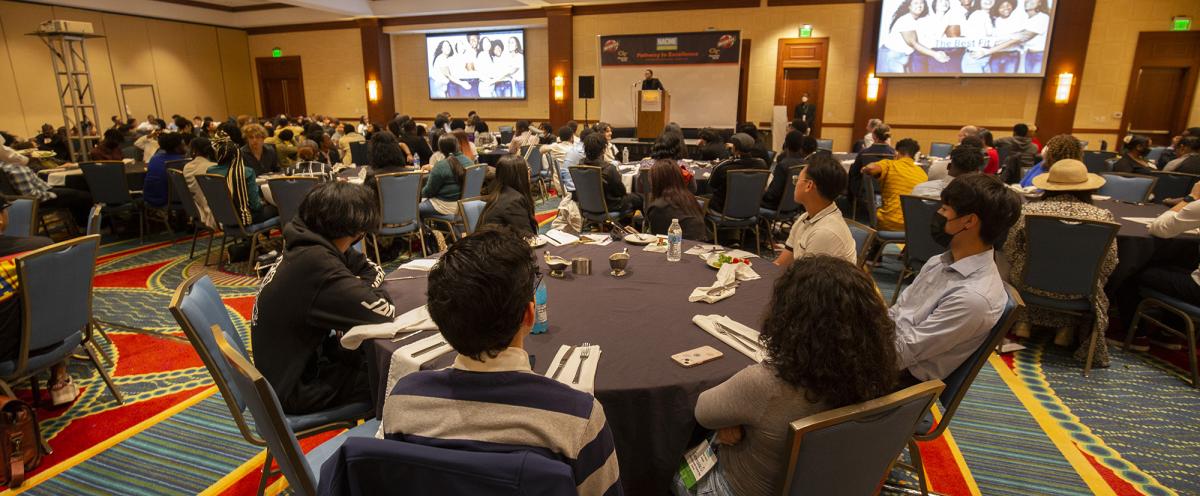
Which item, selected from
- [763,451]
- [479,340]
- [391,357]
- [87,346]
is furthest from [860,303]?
[87,346]

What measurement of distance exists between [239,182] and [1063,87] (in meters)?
12.9

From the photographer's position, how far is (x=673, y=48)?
494 inches

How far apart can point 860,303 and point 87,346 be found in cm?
375

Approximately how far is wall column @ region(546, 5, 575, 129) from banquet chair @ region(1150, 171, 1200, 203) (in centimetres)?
1063

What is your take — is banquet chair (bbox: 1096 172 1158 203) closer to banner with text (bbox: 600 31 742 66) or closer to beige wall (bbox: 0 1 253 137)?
banner with text (bbox: 600 31 742 66)

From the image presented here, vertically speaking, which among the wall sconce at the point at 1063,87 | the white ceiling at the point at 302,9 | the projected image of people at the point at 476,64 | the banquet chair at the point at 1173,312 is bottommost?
the banquet chair at the point at 1173,312

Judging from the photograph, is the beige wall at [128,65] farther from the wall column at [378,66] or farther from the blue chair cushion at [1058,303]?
the blue chair cushion at [1058,303]

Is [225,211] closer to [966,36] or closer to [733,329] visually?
[733,329]

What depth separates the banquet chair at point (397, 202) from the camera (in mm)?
5074

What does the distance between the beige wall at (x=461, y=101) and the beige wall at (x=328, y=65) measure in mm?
994

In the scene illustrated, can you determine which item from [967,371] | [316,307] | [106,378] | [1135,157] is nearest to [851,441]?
[967,371]

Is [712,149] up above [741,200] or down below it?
above

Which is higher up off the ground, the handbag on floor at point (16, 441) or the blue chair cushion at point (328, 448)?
the blue chair cushion at point (328, 448)

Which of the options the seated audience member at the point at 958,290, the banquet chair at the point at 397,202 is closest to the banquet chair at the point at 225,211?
the banquet chair at the point at 397,202
